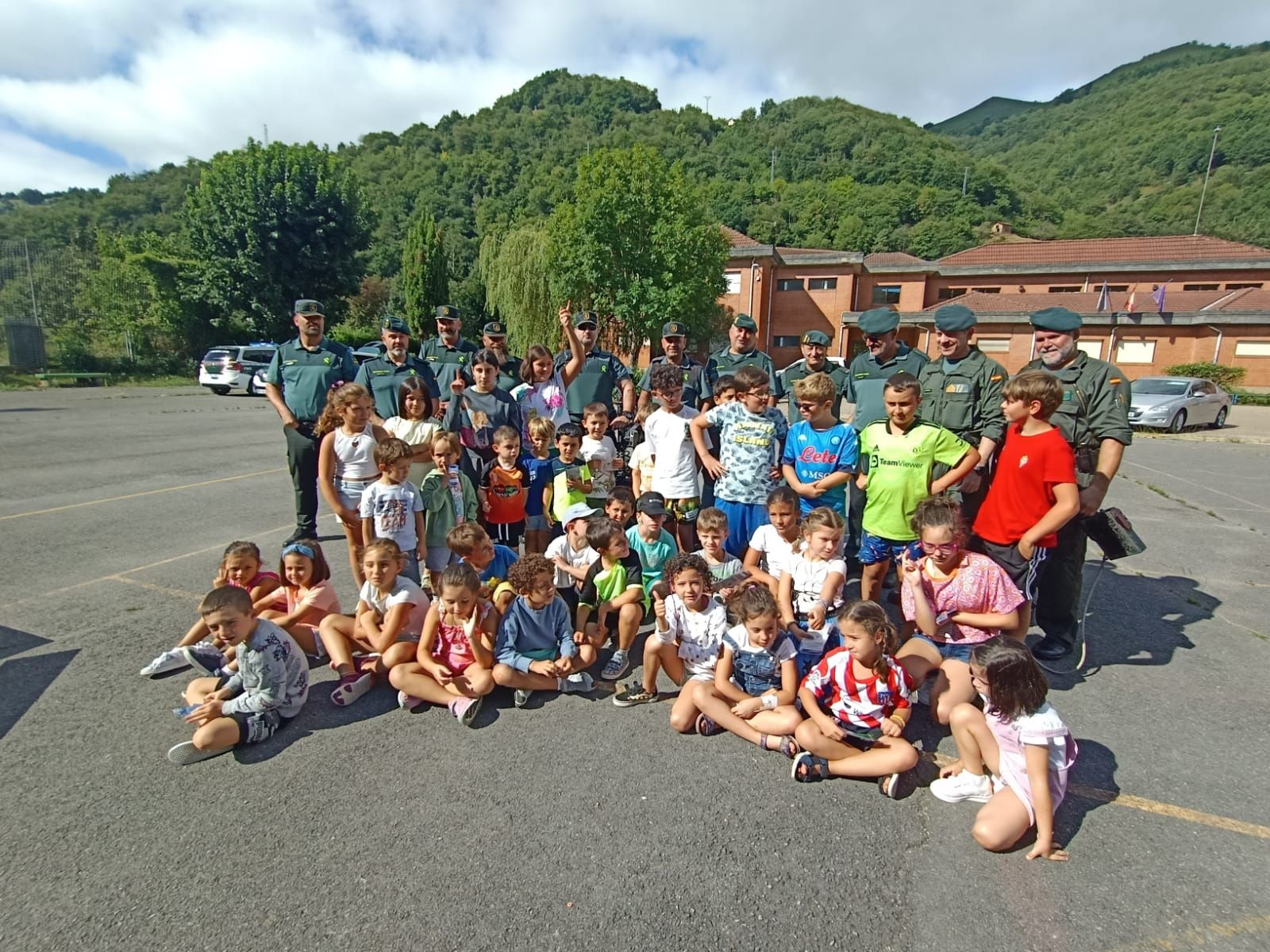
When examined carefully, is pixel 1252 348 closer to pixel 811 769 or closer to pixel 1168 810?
pixel 1168 810

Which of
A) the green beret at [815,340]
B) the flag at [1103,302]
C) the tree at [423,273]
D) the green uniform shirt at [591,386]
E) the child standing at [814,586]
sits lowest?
the child standing at [814,586]

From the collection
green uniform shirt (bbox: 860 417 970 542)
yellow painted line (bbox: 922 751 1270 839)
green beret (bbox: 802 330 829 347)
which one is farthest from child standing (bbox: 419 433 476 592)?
yellow painted line (bbox: 922 751 1270 839)

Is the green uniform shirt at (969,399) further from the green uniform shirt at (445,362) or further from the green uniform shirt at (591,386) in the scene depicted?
the green uniform shirt at (445,362)

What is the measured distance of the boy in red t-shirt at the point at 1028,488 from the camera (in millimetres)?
3652

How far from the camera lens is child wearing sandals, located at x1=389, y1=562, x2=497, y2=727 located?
141 inches

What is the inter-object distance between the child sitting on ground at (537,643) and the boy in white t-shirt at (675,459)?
1346 mm

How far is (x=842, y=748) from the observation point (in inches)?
121

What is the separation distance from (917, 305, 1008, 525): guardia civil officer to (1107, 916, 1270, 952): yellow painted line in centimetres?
248

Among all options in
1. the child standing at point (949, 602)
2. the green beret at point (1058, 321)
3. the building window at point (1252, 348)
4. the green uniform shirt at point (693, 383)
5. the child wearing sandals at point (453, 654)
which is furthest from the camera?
the building window at point (1252, 348)

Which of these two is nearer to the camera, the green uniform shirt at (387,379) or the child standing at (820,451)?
the child standing at (820,451)

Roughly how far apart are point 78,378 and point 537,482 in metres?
29.7

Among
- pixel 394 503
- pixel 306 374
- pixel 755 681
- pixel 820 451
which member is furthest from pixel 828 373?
pixel 306 374

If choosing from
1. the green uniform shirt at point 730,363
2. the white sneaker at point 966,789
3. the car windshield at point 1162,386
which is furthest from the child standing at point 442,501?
the car windshield at point 1162,386

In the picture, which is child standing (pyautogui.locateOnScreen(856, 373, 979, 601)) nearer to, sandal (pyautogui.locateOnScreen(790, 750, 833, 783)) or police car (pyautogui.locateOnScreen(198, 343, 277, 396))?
sandal (pyautogui.locateOnScreen(790, 750, 833, 783))
